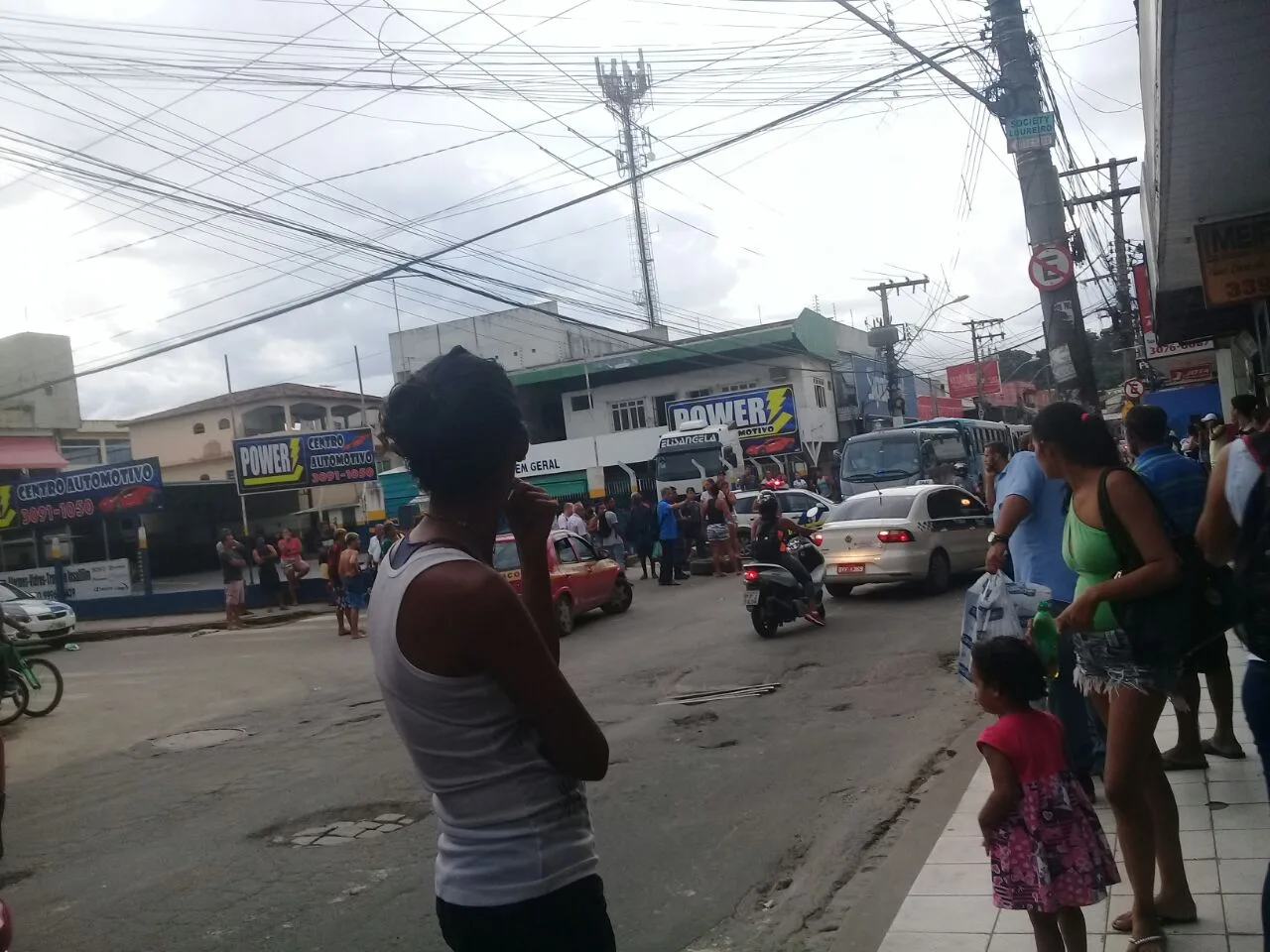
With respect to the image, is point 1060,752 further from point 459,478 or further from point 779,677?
point 779,677

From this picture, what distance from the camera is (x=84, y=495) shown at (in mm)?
27906

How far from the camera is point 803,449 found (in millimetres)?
44625

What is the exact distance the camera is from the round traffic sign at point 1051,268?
1201cm

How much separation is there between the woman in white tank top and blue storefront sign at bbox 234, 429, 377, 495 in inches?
1094

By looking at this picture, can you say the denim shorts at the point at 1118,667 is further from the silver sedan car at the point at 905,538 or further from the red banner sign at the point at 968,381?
the red banner sign at the point at 968,381

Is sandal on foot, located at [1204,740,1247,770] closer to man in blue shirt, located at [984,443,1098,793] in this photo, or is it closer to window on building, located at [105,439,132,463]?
man in blue shirt, located at [984,443,1098,793]

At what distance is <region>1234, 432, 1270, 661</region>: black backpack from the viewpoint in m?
2.83

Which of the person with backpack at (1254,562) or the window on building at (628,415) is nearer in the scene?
the person with backpack at (1254,562)

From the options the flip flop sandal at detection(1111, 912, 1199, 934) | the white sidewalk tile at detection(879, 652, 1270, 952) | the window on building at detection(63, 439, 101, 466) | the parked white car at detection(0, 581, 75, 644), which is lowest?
the white sidewalk tile at detection(879, 652, 1270, 952)

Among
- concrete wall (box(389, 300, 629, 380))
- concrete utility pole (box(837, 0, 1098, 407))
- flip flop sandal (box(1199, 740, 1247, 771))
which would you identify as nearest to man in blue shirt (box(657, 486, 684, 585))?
concrete utility pole (box(837, 0, 1098, 407))

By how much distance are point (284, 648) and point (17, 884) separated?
11383 millimetres

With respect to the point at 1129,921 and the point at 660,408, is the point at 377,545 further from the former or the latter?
the point at 660,408

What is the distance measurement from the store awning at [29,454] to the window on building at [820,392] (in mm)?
31287

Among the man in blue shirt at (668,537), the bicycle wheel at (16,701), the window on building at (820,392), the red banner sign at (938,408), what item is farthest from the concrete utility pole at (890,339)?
the bicycle wheel at (16,701)
